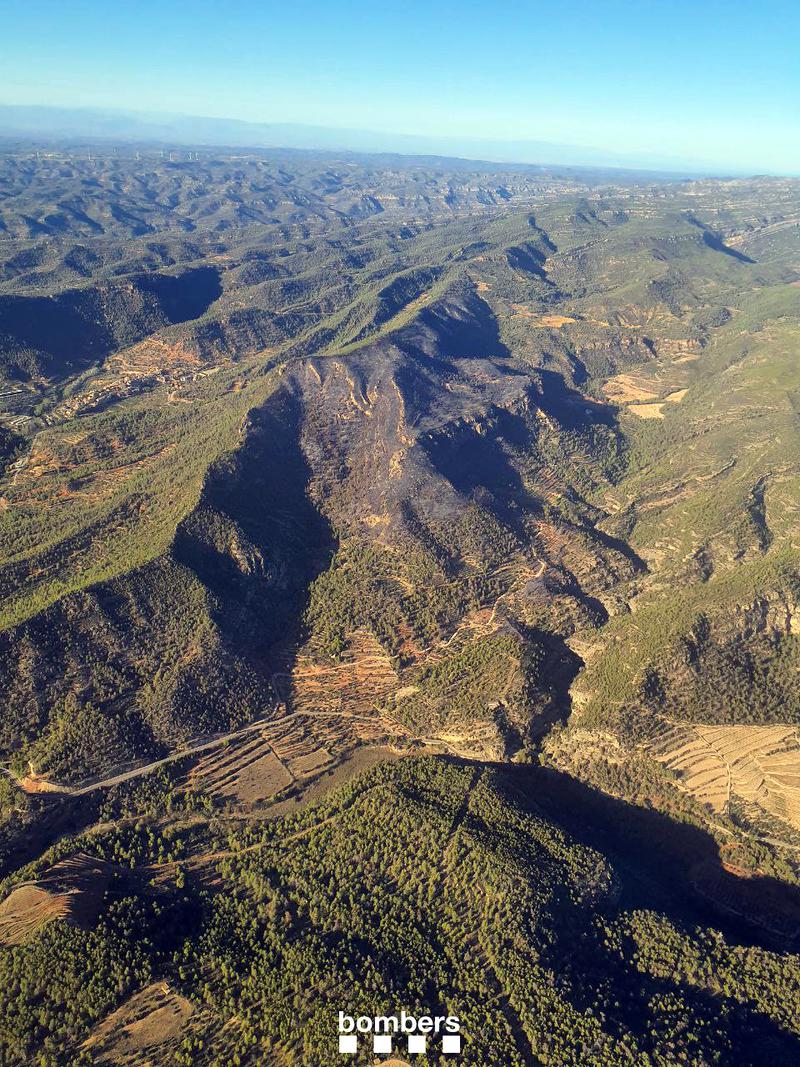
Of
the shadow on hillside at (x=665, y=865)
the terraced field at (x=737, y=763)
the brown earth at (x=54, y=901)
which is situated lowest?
the shadow on hillside at (x=665, y=865)

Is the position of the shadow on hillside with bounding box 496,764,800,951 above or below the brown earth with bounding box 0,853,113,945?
below

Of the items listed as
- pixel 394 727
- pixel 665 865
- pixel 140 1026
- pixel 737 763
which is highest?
pixel 737 763

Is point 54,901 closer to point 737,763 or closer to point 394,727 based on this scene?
point 394,727

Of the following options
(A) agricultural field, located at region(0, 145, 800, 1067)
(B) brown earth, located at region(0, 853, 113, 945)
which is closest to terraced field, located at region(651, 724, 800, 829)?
(A) agricultural field, located at region(0, 145, 800, 1067)

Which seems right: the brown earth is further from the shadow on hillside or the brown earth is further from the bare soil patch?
the shadow on hillside

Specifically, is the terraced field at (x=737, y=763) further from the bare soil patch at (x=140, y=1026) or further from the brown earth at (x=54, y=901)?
the brown earth at (x=54, y=901)

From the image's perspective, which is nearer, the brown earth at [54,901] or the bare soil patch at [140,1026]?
the bare soil patch at [140,1026]

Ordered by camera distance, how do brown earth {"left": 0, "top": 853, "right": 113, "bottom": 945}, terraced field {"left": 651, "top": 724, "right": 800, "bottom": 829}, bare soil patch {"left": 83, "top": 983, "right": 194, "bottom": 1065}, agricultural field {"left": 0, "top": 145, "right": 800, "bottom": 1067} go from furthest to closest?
1. terraced field {"left": 651, "top": 724, "right": 800, "bottom": 829}
2. brown earth {"left": 0, "top": 853, "right": 113, "bottom": 945}
3. agricultural field {"left": 0, "top": 145, "right": 800, "bottom": 1067}
4. bare soil patch {"left": 83, "top": 983, "right": 194, "bottom": 1065}

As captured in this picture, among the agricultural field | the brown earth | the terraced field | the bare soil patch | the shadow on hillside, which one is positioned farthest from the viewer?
the terraced field

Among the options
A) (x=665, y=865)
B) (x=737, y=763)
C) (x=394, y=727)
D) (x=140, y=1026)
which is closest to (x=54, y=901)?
(x=140, y=1026)

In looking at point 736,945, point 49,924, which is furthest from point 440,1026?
point 49,924

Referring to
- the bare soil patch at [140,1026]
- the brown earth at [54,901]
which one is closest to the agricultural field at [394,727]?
the bare soil patch at [140,1026]

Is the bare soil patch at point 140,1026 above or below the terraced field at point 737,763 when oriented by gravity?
below
